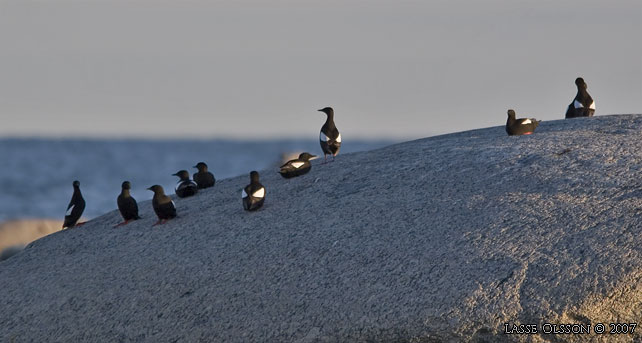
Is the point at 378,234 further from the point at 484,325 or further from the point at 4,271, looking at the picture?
the point at 4,271

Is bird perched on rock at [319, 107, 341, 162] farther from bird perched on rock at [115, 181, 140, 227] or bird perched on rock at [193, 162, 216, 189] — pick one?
bird perched on rock at [115, 181, 140, 227]

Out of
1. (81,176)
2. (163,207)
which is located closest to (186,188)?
(163,207)

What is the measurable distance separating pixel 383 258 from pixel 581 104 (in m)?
7.02

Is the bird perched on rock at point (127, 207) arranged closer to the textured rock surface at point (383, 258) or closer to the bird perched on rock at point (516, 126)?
the textured rock surface at point (383, 258)

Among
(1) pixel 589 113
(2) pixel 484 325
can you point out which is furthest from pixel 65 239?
(1) pixel 589 113

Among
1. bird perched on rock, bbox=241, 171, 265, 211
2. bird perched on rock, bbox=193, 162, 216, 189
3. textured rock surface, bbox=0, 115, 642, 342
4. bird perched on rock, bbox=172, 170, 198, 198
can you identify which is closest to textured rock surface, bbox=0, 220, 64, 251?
textured rock surface, bbox=0, 115, 642, 342

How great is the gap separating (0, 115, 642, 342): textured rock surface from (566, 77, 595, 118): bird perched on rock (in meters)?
2.53

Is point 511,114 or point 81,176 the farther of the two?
point 81,176

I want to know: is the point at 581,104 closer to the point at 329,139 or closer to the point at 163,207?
the point at 329,139

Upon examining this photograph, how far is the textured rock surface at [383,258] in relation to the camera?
861cm

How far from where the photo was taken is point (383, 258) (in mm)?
9477

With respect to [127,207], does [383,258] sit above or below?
below

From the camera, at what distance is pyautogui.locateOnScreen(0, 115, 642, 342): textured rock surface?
8609 millimetres

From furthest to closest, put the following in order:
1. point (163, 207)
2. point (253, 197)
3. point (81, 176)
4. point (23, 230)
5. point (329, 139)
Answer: point (81, 176) < point (23, 230) < point (329, 139) < point (163, 207) < point (253, 197)
